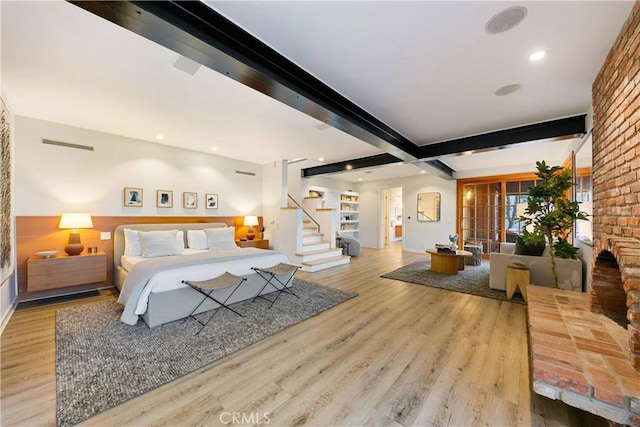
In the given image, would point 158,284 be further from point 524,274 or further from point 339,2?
point 524,274

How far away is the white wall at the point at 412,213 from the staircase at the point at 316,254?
3.07 m

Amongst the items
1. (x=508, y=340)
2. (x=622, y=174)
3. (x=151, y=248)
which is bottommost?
(x=508, y=340)

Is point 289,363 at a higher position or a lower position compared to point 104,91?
lower

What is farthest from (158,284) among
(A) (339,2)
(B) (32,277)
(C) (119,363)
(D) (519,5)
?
(D) (519,5)

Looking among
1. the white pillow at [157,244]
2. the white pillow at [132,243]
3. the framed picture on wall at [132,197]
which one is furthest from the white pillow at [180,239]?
the framed picture on wall at [132,197]

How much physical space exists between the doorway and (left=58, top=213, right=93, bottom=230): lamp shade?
7.85 meters

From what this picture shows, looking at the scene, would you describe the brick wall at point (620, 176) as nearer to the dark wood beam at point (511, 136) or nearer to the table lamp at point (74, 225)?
the dark wood beam at point (511, 136)

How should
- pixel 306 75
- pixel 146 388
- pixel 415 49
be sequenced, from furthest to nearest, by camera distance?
pixel 306 75 → pixel 415 49 → pixel 146 388

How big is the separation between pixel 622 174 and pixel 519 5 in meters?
1.48

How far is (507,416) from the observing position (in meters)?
1.57

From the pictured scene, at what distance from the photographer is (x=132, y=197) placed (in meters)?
4.50

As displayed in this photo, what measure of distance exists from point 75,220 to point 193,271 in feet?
7.59

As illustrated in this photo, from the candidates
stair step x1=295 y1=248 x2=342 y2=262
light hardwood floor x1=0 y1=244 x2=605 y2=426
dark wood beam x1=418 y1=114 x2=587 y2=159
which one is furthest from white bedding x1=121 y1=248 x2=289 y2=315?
dark wood beam x1=418 y1=114 x2=587 y2=159

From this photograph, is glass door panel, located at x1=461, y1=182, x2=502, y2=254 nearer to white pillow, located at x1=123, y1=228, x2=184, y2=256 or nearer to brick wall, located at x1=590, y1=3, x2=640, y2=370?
brick wall, located at x1=590, y1=3, x2=640, y2=370
